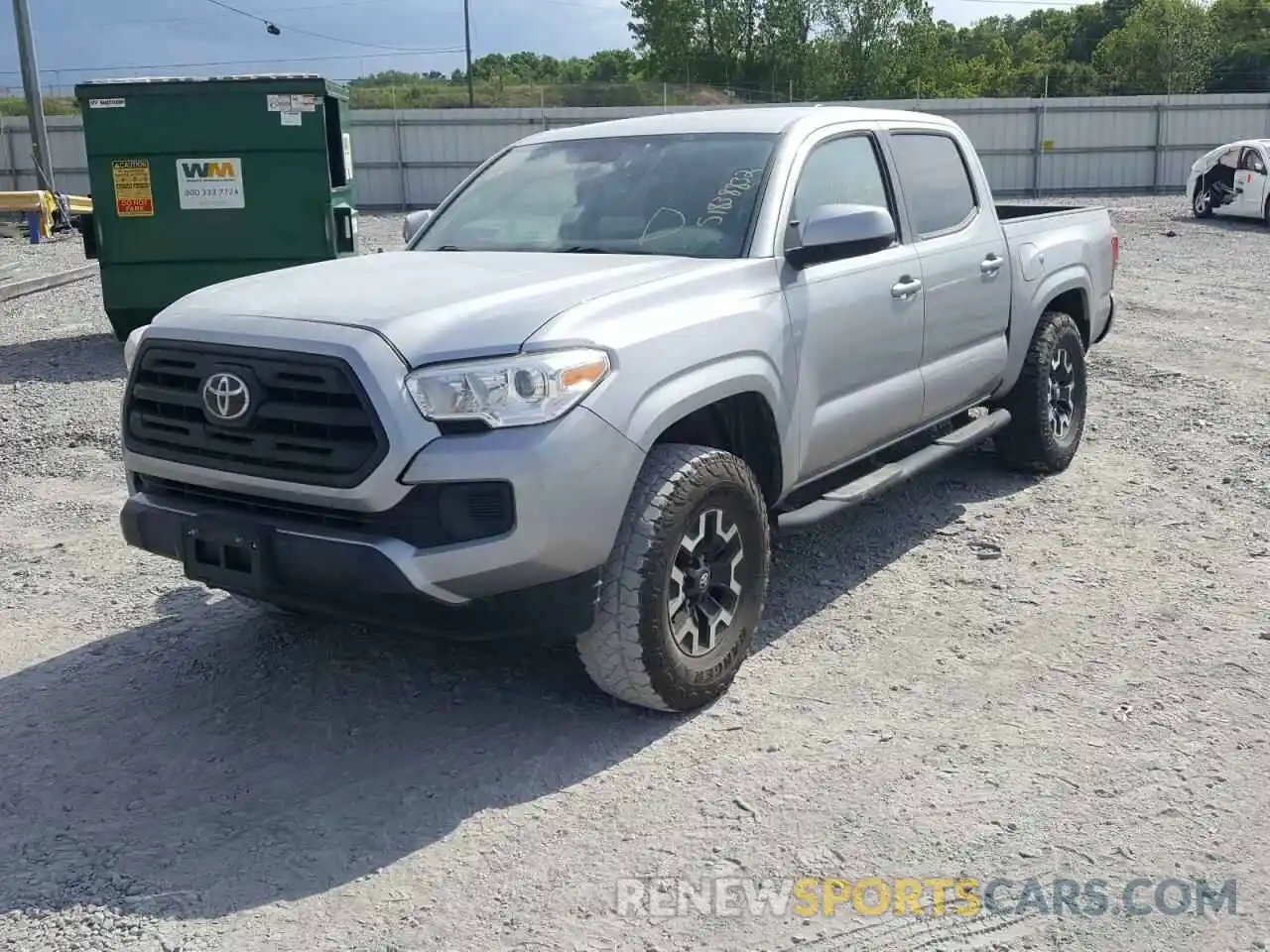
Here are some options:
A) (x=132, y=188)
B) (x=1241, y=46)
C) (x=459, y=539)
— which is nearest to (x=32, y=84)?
(x=132, y=188)

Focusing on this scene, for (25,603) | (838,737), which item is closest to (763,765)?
(838,737)

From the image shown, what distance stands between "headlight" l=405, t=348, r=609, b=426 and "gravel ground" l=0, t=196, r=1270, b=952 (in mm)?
973

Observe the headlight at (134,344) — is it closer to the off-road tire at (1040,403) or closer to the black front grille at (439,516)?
the black front grille at (439,516)

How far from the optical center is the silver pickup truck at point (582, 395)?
11.0 feet

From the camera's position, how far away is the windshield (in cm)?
446

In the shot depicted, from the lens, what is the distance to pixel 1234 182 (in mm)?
21047

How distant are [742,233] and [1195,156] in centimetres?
2997

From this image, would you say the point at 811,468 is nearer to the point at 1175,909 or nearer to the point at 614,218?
the point at 614,218

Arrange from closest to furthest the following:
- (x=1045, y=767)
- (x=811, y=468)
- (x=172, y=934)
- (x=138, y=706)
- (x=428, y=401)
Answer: (x=172, y=934), (x=428, y=401), (x=1045, y=767), (x=138, y=706), (x=811, y=468)

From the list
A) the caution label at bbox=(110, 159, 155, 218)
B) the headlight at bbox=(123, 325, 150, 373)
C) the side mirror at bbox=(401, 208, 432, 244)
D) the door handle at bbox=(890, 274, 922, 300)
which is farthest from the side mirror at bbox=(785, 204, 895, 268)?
the caution label at bbox=(110, 159, 155, 218)

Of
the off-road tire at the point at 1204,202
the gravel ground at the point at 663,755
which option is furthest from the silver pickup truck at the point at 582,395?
the off-road tire at the point at 1204,202

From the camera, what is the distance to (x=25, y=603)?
5.00 meters

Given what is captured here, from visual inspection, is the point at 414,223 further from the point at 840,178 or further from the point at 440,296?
the point at 440,296

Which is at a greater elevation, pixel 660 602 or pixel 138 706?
pixel 660 602
